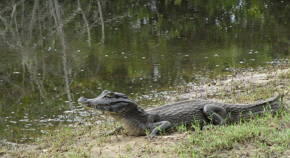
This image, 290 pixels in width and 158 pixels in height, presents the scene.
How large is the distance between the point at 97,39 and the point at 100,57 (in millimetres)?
2173

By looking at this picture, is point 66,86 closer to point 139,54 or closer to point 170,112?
point 139,54

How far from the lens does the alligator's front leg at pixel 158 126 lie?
19.3 ft

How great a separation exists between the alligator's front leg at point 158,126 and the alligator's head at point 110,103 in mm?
352

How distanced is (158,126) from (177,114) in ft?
1.01

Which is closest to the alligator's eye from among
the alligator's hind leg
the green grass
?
the green grass

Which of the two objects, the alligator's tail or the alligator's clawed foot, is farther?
the alligator's tail

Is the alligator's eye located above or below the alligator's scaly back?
above

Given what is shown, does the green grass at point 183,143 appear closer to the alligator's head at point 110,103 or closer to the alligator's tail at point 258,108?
the alligator's tail at point 258,108

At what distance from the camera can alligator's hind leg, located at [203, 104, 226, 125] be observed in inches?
236

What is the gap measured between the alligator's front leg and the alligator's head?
352 mm

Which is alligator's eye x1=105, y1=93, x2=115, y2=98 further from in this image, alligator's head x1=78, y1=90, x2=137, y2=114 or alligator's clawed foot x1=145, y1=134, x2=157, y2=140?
alligator's clawed foot x1=145, y1=134, x2=157, y2=140

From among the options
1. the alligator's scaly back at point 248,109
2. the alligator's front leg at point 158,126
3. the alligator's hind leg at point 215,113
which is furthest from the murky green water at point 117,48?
the alligator's scaly back at point 248,109

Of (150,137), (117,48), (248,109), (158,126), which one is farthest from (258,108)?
(117,48)

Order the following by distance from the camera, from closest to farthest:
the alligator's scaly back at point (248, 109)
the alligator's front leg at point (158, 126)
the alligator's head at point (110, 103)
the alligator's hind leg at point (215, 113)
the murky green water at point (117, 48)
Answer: the alligator's head at point (110, 103)
the alligator's front leg at point (158, 126)
the alligator's hind leg at point (215, 113)
the alligator's scaly back at point (248, 109)
the murky green water at point (117, 48)
